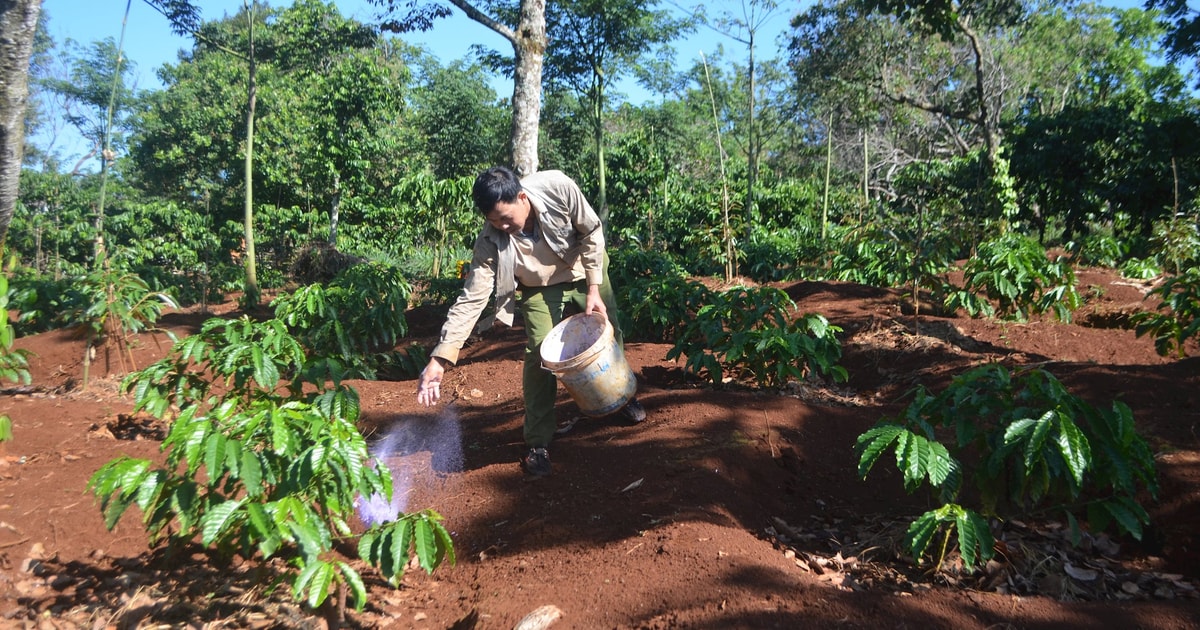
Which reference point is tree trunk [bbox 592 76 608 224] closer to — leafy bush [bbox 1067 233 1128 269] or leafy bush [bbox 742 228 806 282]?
leafy bush [bbox 742 228 806 282]

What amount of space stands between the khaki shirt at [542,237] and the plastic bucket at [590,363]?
23 centimetres

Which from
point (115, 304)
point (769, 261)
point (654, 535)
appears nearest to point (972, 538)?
point (654, 535)

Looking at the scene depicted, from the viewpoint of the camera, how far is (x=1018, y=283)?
5.66m

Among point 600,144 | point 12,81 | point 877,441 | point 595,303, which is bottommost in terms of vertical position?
point 877,441

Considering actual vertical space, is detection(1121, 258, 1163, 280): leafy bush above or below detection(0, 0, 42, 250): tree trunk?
below

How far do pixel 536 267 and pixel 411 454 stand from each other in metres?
1.14

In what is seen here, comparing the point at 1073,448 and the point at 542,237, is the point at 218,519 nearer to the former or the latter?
the point at 542,237

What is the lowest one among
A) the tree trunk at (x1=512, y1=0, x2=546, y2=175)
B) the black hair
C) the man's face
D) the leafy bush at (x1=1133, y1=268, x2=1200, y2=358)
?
the leafy bush at (x1=1133, y1=268, x2=1200, y2=358)

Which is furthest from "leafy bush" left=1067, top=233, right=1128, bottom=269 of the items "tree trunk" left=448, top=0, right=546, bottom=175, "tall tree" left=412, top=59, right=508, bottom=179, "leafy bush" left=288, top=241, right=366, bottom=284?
"tall tree" left=412, top=59, right=508, bottom=179

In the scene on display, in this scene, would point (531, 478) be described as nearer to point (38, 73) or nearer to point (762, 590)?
point (762, 590)

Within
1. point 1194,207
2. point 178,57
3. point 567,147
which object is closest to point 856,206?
point 1194,207

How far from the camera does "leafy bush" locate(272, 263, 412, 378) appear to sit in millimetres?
5648

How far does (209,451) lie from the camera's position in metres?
2.06

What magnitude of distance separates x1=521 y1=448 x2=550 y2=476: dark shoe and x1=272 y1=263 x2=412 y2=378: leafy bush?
7.78 ft
